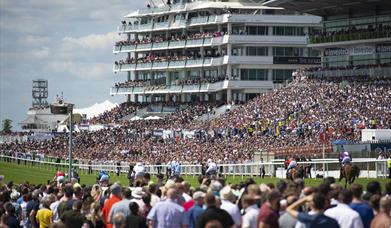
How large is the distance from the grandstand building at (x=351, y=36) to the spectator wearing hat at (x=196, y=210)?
48.3 metres

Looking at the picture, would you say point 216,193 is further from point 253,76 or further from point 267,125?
point 253,76

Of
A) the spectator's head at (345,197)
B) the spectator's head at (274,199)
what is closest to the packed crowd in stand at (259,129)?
the spectator's head at (345,197)

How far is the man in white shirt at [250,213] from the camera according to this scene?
14883 mm

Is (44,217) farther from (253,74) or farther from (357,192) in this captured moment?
(253,74)

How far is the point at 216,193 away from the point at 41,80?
5358 inches

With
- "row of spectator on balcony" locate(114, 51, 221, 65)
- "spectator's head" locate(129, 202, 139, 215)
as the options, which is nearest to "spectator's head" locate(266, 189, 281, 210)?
"spectator's head" locate(129, 202, 139, 215)

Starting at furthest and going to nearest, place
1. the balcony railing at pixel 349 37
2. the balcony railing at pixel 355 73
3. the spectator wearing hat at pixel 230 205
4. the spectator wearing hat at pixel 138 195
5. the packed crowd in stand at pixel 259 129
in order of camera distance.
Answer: the balcony railing at pixel 349 37, the balcony railing at pixel 355 73, the packed crowd in stand at pixel 259 129, the spectator wearing hat at pixel 138 195, the spectator wearing hat at pixel 230 205

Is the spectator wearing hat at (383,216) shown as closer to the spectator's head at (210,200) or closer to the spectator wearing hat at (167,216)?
the spectator's head at (210,200)

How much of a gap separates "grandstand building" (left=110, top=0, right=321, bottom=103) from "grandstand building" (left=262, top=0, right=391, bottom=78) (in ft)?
36.1

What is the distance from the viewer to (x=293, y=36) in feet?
285

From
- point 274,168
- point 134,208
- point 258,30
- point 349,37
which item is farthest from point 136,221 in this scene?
point 258,30

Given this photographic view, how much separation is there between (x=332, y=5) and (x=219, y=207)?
56641 mm

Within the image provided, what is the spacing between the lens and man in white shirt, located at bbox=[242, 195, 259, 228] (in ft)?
48.8

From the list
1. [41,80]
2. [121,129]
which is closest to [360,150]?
[121,129]
